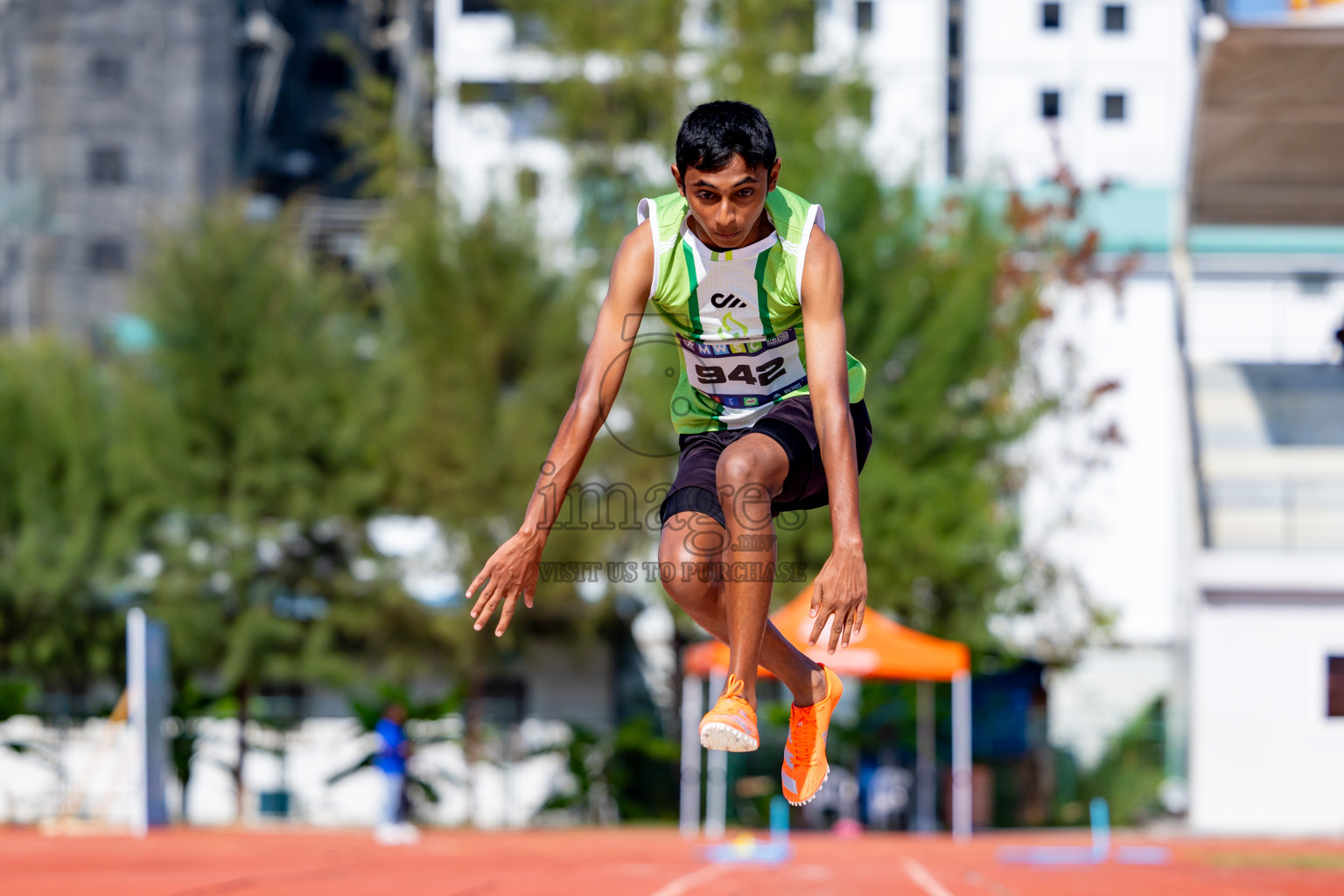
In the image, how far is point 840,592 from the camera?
4504mm

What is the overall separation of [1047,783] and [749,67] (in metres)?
13.9

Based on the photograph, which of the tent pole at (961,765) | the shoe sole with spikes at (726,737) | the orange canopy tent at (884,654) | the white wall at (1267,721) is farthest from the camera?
the white wall at (1267,721)

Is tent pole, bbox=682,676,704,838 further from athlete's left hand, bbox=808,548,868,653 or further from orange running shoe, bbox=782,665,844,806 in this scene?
athlete's left hand, bbox=808,548,868,653

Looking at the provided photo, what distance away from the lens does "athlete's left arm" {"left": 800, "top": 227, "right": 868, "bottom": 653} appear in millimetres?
4516

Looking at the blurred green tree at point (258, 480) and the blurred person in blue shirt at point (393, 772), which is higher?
the blurred green tree at point (258, 480)

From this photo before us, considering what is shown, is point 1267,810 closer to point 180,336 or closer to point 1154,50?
point 180,336

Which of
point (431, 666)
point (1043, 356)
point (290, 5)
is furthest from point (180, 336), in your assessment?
point (290, 5)

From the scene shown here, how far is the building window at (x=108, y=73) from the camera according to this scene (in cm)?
5288

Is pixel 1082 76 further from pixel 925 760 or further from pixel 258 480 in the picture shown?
pixel 258 480

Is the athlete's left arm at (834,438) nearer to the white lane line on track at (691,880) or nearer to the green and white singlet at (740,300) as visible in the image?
the green and white singlet at (740,300)

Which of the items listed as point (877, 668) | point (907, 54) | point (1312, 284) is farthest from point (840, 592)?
point (907, 54)

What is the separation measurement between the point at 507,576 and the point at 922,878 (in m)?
10.7

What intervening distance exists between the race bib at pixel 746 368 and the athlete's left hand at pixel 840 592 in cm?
89

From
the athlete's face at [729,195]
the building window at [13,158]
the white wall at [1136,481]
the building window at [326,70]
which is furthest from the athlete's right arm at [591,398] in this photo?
the building window at [326,70]
